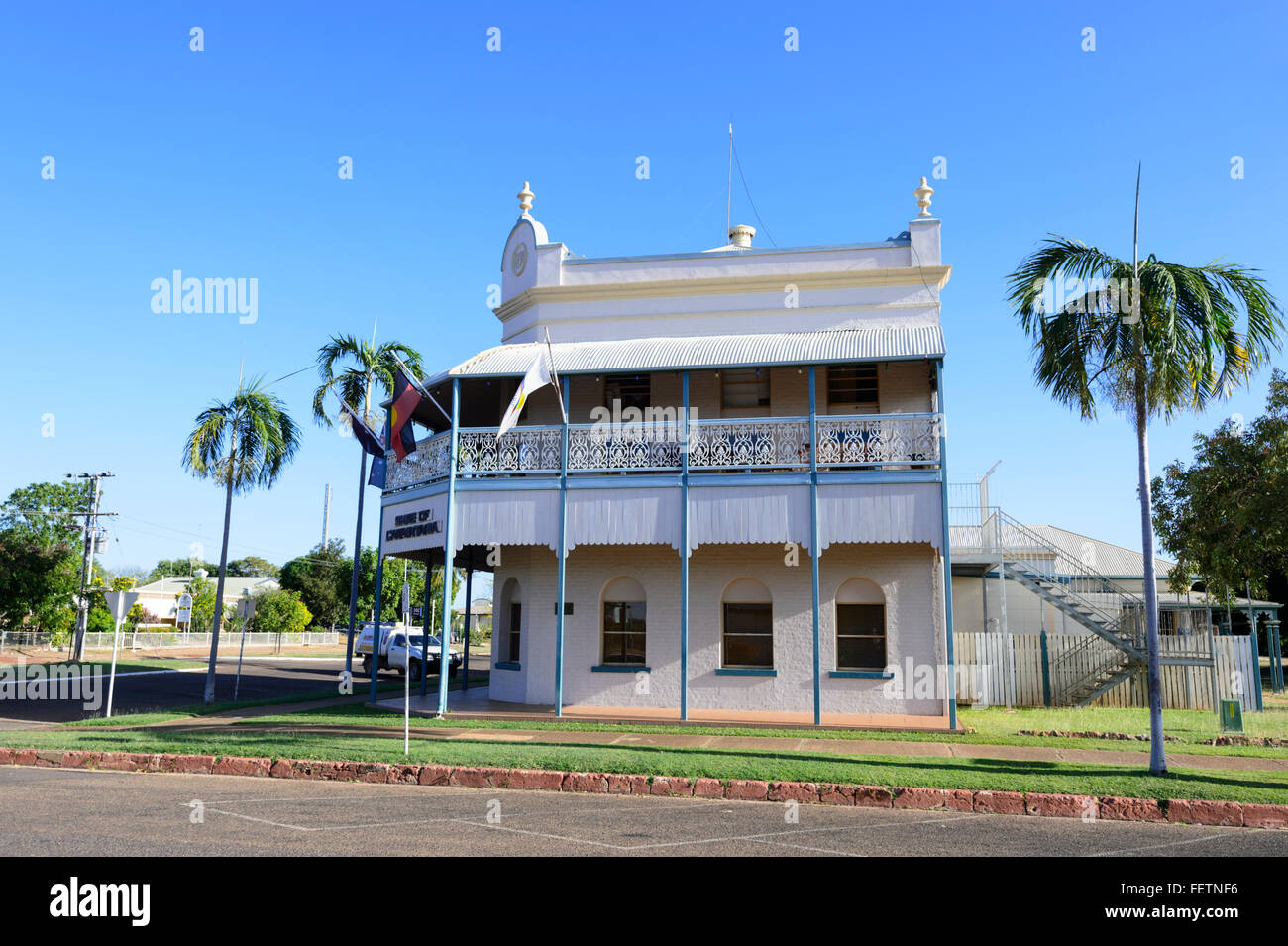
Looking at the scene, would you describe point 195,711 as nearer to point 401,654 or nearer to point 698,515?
point 698,515

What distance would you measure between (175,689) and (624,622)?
48.6 ft

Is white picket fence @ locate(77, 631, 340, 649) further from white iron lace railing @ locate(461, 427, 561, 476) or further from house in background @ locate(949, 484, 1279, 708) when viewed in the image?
house in background @ locate(949, 484, 1279, 708)

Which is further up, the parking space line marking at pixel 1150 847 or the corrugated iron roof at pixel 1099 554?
the corrugated iron roof at pixel 1099 554

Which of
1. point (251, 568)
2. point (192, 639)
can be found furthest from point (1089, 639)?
point (251, 568)

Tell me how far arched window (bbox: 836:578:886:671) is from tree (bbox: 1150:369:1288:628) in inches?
372

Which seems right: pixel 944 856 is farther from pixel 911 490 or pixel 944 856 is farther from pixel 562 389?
pixel 562 389

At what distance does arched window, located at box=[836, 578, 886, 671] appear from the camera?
57.0ft

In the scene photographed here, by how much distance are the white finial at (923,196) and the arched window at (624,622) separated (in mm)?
10031

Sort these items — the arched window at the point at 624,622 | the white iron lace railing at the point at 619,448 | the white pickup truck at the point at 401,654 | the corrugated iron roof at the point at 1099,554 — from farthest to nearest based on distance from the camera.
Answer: the corrugated iron roof at the point at 1099,554, the white pickup truck at the point at 401,654, the arched window at the point at 624,622, the white iron lace railing at the point at 619,448

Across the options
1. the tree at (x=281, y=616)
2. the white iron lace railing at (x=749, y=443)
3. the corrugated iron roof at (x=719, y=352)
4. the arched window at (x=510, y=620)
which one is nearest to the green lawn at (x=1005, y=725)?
the arched window at (x=510, y=620)

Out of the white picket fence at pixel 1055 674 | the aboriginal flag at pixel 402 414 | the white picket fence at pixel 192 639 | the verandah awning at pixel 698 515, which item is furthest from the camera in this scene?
the white picket fence at pixel 192 639

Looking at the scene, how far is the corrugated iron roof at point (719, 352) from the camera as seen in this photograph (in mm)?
15984

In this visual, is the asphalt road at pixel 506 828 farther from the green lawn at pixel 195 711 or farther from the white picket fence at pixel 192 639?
the white picket fence at pixel 192 639
